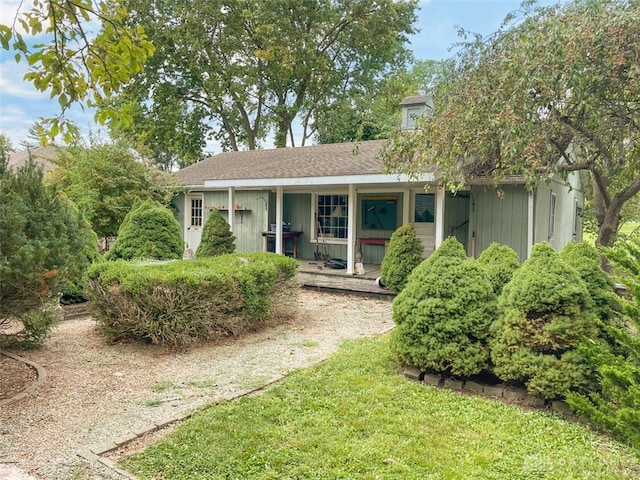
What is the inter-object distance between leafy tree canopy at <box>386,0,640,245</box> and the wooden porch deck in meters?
2.90

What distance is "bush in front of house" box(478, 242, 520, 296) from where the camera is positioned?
5.00 meters

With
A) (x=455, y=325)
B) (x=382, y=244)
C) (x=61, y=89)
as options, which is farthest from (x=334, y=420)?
(x=382, y=244)

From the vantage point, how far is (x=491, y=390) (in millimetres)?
4117

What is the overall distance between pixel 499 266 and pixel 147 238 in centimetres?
625

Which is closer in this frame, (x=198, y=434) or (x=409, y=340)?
(x=198, y=434)

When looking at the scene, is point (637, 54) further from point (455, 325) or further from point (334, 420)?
point (334, 420)

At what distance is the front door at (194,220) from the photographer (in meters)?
15.1

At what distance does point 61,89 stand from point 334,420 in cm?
322

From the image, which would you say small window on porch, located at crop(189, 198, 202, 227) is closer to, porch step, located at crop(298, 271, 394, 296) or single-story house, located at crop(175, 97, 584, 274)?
single-story house, located at crop(175, 97, 584, 274)

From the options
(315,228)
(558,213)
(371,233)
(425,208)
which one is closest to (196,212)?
(315,228)

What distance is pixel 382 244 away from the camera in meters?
12.2

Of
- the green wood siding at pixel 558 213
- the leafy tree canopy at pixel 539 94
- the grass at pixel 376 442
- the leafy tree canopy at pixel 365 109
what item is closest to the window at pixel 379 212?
the green wood siding at pixel 558 213

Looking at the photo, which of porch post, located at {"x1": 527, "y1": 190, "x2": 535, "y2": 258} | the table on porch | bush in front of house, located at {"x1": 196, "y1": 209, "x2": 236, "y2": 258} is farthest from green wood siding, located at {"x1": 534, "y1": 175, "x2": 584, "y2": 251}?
bush in front of house, located at {"x1": 196, "y1": 209, "x2": 236, "y2": 258}

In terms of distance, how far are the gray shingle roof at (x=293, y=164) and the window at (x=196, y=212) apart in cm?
78
